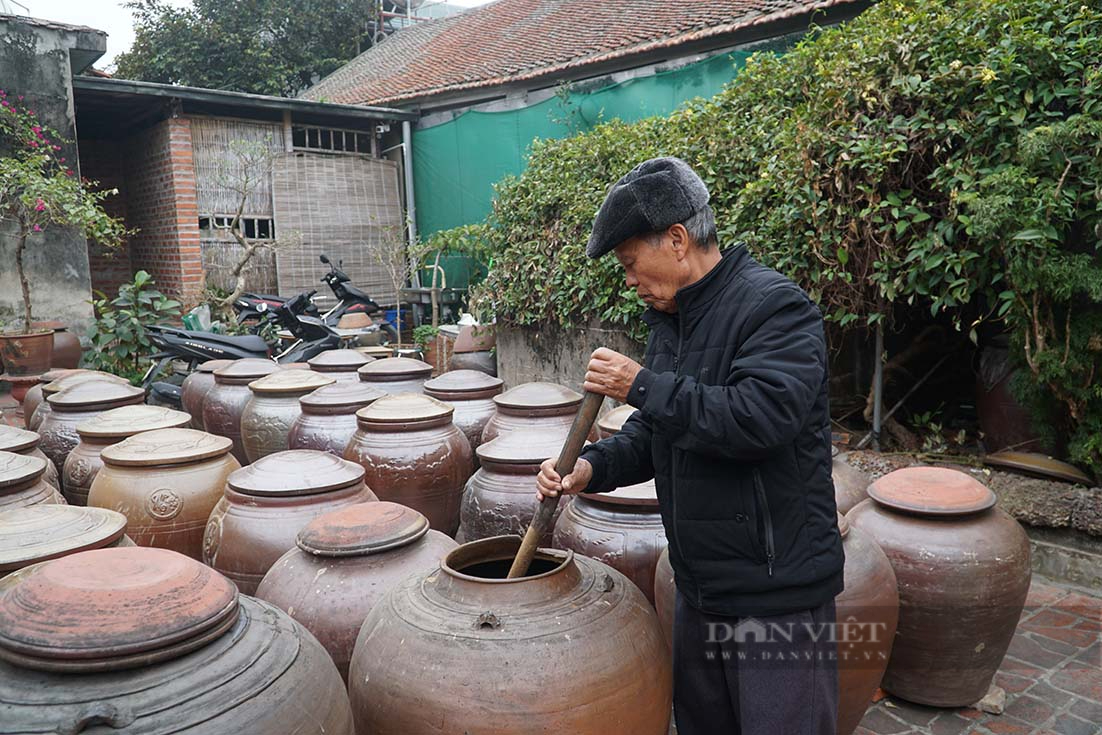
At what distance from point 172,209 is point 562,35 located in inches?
265

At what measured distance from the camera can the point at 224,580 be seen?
2.04 m

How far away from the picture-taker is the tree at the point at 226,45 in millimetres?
20516

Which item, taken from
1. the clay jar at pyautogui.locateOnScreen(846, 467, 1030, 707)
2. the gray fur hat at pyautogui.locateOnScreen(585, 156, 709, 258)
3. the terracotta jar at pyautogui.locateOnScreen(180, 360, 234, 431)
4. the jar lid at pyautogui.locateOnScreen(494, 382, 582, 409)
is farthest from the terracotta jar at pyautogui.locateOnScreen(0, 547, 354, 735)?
the terracotta jar at pyautogui.locateOnScreen(180, 360, 234, 431)

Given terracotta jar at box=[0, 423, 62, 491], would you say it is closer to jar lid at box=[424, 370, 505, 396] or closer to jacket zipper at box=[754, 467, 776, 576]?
jar lid at box=[424, 370, 505, 396]

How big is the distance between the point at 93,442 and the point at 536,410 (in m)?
2.80

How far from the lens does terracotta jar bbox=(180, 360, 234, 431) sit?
7168 millimetres

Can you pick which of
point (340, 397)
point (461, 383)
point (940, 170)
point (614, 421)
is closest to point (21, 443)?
point (340, 397)

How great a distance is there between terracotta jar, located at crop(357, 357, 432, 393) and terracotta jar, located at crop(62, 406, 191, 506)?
1.50 m

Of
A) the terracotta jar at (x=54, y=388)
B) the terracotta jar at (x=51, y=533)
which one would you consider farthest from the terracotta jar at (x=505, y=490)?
the terracotta jar at (x=54, y=388)

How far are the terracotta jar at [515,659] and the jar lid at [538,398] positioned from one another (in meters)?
2.28

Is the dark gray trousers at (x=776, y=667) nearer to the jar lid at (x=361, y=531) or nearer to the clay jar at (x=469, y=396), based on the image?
the jar lid at (x=361, y=531)

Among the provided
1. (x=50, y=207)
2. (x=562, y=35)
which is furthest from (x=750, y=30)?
(x=50, y=207)

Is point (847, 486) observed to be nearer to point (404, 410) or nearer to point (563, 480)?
point (563, 480)

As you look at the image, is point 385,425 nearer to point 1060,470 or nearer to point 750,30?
point 1060,470
